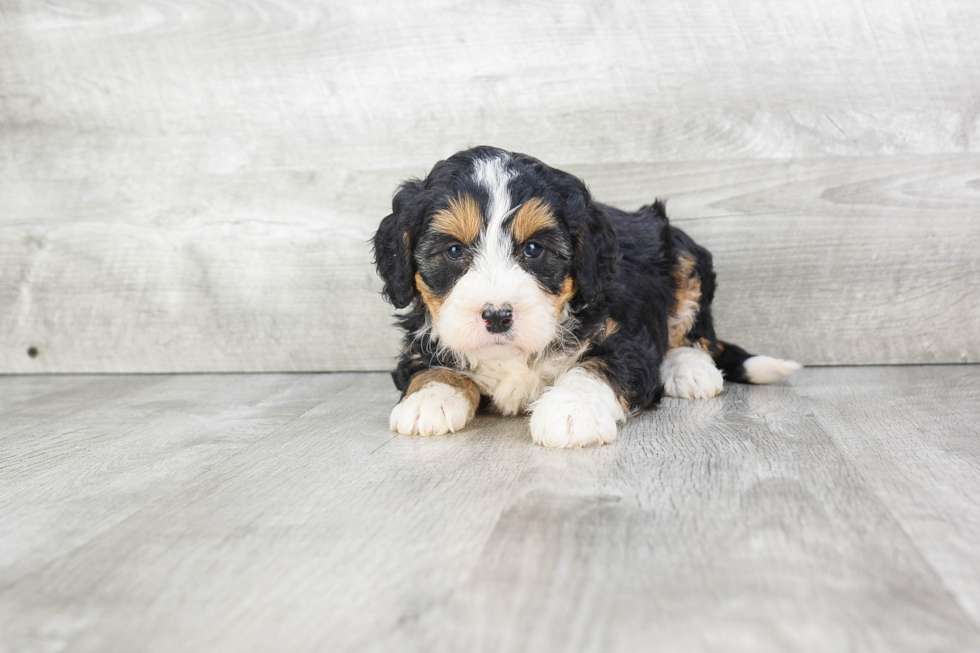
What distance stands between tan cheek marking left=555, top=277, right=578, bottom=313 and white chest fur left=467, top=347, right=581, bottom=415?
20 centimetres

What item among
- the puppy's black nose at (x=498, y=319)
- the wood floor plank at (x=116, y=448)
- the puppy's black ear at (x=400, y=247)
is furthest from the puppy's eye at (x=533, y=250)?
the wood floor plank at (x=116, y=448)

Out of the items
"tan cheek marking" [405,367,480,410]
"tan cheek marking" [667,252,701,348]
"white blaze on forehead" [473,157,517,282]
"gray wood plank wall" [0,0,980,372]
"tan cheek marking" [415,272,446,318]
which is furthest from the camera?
"gray wood plank wall" [0,0,980,372]

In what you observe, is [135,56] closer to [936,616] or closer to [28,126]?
[28,126]

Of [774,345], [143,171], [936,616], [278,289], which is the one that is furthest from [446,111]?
[936,616]

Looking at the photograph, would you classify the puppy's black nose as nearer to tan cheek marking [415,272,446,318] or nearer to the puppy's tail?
tan cheek marking [415,272,446,318]

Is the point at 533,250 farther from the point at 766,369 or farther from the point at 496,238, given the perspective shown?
the point at 766,369

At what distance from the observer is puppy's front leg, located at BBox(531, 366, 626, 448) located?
2.29 metres

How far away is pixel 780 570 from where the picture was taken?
139cm

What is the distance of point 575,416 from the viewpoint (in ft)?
7.54

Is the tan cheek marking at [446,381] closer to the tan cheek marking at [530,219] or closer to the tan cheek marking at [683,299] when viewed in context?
the tan cheek marking at [530,219]

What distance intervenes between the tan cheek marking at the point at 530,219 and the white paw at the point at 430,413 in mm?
533

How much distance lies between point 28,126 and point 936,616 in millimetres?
4080

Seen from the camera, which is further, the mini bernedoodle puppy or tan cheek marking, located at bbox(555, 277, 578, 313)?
tan cheek marking, located at bbox(555, 277, 578, 313)

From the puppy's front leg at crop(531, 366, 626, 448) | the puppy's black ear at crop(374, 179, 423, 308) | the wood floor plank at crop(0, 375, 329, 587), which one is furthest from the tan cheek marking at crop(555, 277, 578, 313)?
the wood floor plank at crop(0, 375, 329, 587)
